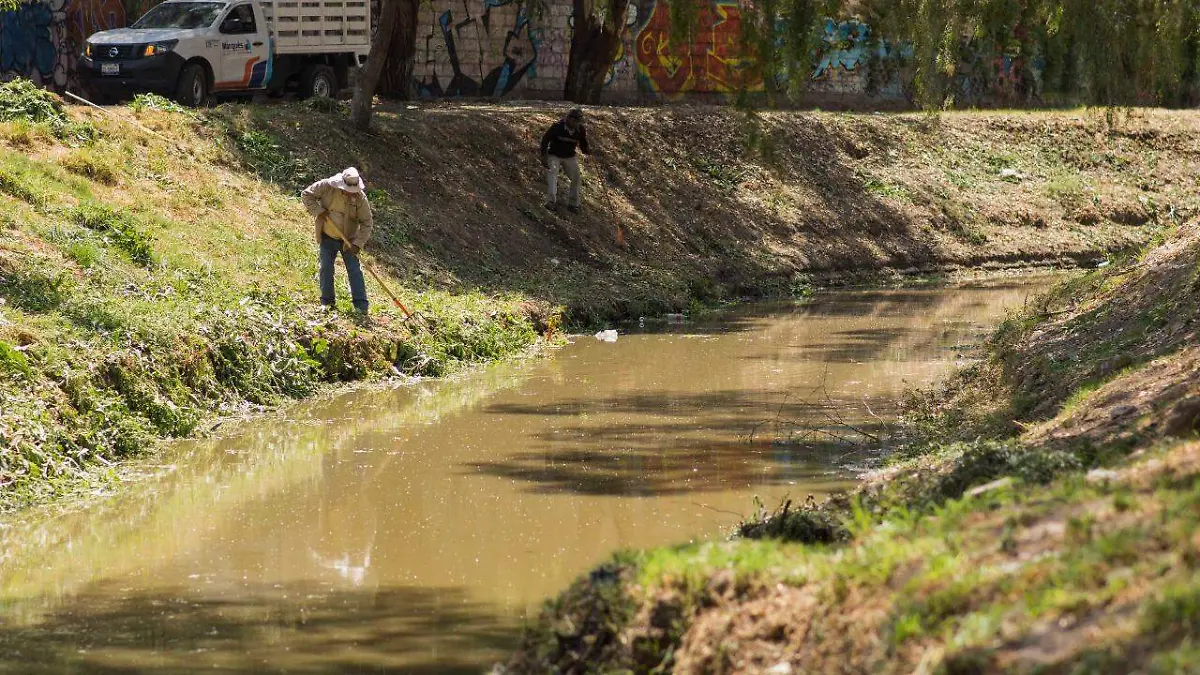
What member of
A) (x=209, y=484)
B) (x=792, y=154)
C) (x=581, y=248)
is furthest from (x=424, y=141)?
(x=209, y=484)

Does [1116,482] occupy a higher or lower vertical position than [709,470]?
higher

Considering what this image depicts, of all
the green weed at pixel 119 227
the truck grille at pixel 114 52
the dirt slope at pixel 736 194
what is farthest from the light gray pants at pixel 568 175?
the green weed at pixel 119 227

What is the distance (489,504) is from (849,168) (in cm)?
2475

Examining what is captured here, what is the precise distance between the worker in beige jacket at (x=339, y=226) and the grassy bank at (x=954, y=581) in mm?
9528

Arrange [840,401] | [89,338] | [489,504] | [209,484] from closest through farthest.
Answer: [489,504] → [209,484] → [89,338] → [840,401]

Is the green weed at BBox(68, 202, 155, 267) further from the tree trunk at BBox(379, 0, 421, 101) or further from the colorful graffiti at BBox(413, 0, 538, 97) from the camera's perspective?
the colorful graffiti at BBox(413, 0, 538, 97)

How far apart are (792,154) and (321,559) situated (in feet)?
83.9

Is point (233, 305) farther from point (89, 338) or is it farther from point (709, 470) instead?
point (709, 470)

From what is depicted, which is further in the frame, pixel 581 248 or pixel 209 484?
pixel 581 248

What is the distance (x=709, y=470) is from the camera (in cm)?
1313

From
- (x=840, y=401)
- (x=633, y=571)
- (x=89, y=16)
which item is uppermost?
(x=89, y=16)

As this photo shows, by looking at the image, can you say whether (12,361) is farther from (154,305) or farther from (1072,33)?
(1072,33)

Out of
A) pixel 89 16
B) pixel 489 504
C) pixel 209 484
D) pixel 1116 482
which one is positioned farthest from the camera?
pixel 89 16

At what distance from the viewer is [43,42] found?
33.5 meters
